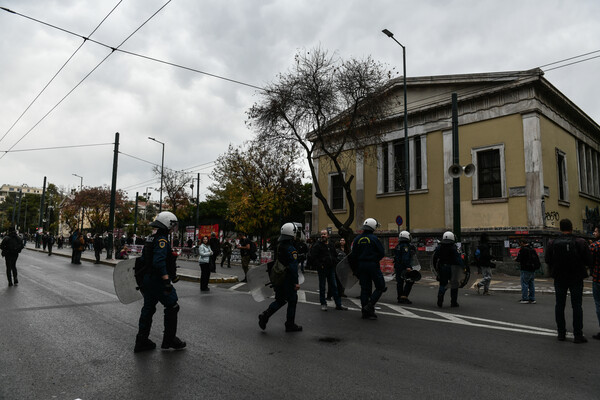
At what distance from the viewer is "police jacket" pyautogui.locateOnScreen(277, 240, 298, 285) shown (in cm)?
639

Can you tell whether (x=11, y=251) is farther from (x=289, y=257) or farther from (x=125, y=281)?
(x=289, y=257)

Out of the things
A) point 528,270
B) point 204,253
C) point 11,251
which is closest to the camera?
point 528,270

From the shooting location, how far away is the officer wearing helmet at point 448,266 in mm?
9094

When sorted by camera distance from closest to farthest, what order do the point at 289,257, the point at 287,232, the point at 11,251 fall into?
the point at 289,257 < the point at 287,232 < the point at 11,251

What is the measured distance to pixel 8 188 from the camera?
16425 centimetres

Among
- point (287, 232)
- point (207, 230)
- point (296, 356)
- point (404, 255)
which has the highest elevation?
point (207, 230)

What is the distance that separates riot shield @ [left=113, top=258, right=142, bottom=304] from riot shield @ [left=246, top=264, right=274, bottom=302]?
182 centimetres

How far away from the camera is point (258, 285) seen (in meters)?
6.98

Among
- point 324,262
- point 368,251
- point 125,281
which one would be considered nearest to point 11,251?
point 125,281

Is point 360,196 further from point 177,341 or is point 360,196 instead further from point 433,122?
point 177,341

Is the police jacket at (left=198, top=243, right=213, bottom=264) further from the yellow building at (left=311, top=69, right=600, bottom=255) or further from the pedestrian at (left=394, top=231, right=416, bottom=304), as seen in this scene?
the yellow building at (left=311, top=69, right=600, bottom=255)

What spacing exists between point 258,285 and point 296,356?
7.18 ft

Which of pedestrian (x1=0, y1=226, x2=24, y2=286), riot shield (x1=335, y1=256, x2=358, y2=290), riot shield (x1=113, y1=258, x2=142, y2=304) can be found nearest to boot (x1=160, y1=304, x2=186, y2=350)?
riot shield (x1=113, y1=258, x2=142, y2=304)

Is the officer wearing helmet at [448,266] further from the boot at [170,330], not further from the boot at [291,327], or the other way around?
the boot at [170,330]
